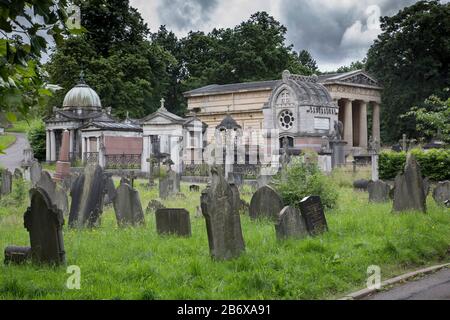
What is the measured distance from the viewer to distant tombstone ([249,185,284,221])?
13211 millimetres

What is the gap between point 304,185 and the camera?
14758 millimetres

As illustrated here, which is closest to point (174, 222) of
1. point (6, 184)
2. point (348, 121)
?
point (6, 184)

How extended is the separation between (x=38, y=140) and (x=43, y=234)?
143 feet

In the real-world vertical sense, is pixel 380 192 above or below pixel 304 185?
below

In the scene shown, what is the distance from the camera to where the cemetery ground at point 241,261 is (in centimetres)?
731

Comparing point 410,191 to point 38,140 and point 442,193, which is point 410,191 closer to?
point 442,193

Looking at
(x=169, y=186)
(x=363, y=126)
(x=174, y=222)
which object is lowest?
(x=174, y=222)

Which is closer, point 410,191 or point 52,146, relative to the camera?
point 410,191

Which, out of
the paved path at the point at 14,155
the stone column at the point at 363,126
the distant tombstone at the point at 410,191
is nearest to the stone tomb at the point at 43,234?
the distant tombstone at the point at 410,191

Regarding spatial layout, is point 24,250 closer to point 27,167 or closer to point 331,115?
point 27,167

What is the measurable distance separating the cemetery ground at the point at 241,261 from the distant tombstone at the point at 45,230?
24cm

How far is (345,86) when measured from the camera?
54.0 m

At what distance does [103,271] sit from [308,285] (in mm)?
2813

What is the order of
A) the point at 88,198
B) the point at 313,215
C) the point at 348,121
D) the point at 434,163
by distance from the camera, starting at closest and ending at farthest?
the point at 313,215, the point at 88,198, the point at 434,163, the point at 348,121
